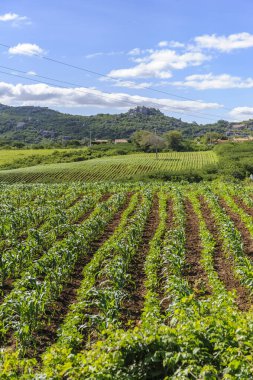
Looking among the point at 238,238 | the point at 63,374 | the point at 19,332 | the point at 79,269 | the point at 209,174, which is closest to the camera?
the point at 63,374

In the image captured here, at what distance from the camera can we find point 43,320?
967 cm

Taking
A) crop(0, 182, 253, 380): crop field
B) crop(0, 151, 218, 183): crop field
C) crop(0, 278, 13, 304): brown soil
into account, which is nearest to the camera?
crop(0, 182, 253, 380): crop field

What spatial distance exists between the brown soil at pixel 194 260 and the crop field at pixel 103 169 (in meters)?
46.0

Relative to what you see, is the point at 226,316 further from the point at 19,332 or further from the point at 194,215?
the point at 194,215

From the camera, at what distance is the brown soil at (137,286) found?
955cm

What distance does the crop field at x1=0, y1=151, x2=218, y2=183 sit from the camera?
212ft

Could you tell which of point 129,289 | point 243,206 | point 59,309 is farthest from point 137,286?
point 243,206

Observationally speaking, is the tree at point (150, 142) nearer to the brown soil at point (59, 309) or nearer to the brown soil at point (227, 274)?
the brown soil at point (227, 274)

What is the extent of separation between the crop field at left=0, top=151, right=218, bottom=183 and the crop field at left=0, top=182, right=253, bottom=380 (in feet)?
122

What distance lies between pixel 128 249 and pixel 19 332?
587 centimetres

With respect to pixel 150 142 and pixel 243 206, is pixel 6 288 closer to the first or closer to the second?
pixel 243 206

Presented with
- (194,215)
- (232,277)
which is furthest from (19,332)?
(194,215)

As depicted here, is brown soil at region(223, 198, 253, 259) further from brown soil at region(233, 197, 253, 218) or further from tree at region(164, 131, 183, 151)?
tree at region(164, 131, 183, 151)

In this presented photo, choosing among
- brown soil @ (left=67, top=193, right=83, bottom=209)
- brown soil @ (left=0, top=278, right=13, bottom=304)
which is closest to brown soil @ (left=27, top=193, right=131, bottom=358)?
brown soil @ (left=0, top=278, right=13, bottom=304)
